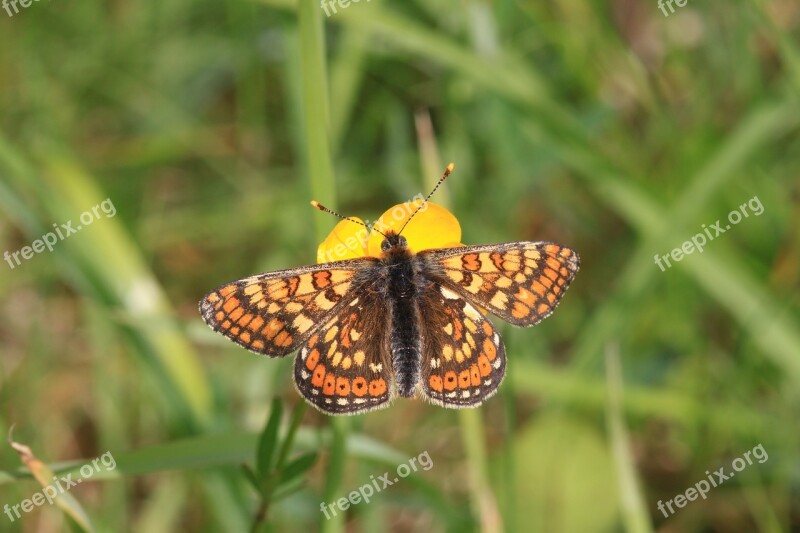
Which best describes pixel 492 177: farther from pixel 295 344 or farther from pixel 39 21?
pixel 39 21

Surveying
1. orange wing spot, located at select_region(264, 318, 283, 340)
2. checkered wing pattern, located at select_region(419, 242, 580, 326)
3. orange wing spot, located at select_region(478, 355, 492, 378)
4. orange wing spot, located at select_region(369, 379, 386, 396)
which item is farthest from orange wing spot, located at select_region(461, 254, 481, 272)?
orange wing spot, located at select_region(264, 318, 283, 340)

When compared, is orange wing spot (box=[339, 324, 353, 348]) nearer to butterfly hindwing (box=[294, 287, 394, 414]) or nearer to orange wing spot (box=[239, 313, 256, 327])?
Result: butterfly hindwing (box=[294, 287, 394, 414])

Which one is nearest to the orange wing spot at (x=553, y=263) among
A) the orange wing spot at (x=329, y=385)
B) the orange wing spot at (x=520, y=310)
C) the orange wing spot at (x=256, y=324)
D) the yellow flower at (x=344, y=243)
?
the orange wing spot at (x=520, y=310)

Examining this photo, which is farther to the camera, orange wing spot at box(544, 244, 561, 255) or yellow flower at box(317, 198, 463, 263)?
yellow flower at box(317, 198, 463, 263)

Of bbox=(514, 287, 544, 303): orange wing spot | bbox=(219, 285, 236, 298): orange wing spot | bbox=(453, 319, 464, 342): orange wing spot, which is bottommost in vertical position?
bbox=(453, 319, 464, 342): orange wing spot

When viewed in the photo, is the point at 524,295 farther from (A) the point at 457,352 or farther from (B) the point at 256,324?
(B) the point at 256,324

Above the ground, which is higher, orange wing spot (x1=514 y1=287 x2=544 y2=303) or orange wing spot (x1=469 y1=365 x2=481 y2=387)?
orange wing spot (x1=514 y1=287 x2=544 y2=303)

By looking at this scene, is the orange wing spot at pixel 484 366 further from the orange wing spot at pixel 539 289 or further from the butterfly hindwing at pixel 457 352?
the orange wing spot at pixel 539 289

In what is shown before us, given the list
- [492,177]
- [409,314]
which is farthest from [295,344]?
[492,177]
